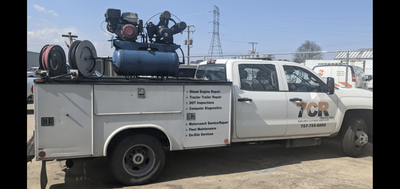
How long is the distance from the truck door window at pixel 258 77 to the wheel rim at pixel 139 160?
1911mm

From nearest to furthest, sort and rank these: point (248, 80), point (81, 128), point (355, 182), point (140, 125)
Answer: point (81, 128), point (140, 125), point (355, 182), point (248, 80)

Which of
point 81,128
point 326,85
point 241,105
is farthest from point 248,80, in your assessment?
point 81,128

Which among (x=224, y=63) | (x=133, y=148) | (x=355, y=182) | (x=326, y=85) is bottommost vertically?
(x=355, y=182)

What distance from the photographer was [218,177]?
5039 mm

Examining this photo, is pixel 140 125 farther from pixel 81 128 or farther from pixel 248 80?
pixel 248 80

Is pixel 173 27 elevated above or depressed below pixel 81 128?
above

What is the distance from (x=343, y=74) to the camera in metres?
12.5

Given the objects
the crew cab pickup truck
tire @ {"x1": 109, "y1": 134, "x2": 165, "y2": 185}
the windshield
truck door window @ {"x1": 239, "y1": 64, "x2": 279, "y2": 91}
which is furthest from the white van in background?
tire @ {"x1": 109, "y1": 134, "x2": 165, "y2": 185}

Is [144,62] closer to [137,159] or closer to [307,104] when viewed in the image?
[137,159]

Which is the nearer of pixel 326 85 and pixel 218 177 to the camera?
pixel 218 177

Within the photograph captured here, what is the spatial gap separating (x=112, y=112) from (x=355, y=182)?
153 inches

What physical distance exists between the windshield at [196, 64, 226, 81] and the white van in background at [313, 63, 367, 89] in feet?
24.4

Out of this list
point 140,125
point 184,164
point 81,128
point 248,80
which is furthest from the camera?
point 184,164

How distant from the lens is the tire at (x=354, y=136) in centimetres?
612
